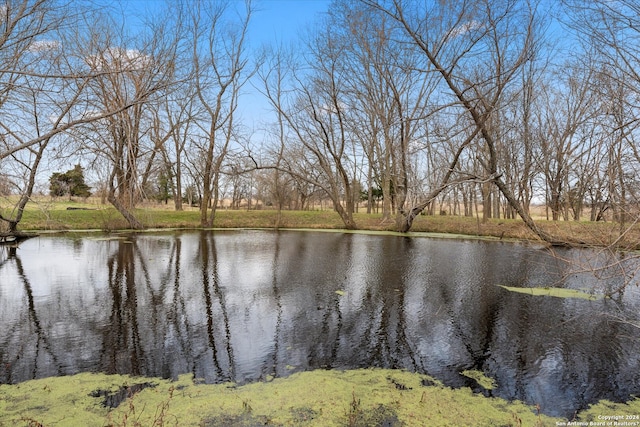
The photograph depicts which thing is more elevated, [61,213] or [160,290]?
[61,213]

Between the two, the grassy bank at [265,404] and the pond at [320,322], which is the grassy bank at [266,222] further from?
the grassy bank at [265,404]

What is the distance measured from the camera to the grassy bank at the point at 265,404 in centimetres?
326

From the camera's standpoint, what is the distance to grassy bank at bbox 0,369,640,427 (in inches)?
128

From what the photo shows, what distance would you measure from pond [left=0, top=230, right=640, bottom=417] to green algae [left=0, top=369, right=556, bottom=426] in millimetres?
246

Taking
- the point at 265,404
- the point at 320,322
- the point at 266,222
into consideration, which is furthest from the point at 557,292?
the point at 266,222

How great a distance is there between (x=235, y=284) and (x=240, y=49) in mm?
17874

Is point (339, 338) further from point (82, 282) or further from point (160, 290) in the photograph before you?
point (82, 282)

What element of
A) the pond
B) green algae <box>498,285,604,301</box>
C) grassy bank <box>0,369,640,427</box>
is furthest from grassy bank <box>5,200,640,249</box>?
grassy bank <box>0,369,640,427</box>

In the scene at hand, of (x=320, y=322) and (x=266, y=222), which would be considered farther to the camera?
(x=266, y=222)

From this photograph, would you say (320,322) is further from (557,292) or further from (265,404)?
(557,292)

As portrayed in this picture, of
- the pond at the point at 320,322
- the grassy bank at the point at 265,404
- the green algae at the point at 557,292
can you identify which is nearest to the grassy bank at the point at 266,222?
the pond at the point at 320,322

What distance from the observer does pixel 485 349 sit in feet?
16.5

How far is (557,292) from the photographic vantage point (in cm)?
812

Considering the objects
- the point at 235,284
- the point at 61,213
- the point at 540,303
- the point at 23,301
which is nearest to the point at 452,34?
the point at 540,303
